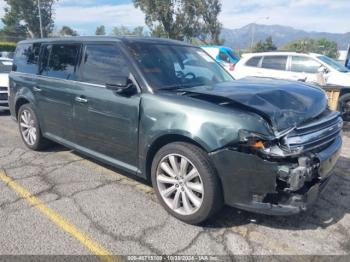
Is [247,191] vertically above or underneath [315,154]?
underneath

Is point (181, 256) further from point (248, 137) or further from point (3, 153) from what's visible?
point (3, 153)

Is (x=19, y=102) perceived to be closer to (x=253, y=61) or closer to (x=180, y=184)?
(x=180, y=184)

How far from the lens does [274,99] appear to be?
3.05 metres

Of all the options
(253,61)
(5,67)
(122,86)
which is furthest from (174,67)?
(5,67)

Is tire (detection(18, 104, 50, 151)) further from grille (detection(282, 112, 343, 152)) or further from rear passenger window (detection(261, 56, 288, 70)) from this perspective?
rear passenger window (detection(261, 56, 288, 70))

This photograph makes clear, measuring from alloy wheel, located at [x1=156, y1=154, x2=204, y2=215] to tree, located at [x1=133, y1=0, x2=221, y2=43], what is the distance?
35.9 metres

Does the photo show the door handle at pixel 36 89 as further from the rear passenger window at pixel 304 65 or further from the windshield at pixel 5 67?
the rear passenger window at pixel 304 65

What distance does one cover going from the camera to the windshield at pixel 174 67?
11.7ft

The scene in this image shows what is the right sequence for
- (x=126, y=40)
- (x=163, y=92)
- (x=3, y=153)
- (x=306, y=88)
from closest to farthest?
(x=163, y=92), (x=306, y=88), (x=126, y=40), (x=3, y=153)

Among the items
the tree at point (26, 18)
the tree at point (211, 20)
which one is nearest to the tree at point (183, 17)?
the tree at point (211, 20)

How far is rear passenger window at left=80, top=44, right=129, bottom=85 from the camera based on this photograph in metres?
3.70

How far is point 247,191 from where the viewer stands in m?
2.78

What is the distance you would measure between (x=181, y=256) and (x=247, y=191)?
78cm

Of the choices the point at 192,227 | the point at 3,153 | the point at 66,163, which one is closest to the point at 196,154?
the point at 192,227
